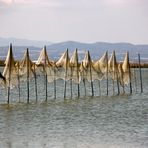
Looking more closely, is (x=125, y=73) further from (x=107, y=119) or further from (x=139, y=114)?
(x=107, y=119)

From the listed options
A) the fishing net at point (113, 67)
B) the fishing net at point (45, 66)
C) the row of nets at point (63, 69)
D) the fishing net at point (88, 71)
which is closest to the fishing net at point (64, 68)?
the row of nets at point (63, 69)

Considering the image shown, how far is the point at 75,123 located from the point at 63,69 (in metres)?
21.1

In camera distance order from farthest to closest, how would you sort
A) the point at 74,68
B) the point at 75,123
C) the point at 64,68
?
the point at 74,68, the point at 64,68, the point at 75,123

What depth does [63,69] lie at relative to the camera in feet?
220

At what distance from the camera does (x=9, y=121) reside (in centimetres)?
4694

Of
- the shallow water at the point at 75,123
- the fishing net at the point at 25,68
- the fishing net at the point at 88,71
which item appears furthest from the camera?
the fishing net at the point at 88,71

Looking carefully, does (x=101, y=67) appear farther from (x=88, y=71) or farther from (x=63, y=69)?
(x=63, y=69)

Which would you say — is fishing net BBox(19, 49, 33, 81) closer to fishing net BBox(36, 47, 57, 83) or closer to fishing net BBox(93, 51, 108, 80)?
fishing net BBox(36, 47, 57, 83)

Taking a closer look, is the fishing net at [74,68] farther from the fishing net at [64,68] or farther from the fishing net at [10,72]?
the fishing net at [10,72]

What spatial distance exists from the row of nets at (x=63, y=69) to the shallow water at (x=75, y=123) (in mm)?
2621

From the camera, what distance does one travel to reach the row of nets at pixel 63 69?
58.6 meters

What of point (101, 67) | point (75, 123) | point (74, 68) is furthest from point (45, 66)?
point (75, 123)

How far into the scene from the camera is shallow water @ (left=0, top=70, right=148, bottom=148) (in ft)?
119

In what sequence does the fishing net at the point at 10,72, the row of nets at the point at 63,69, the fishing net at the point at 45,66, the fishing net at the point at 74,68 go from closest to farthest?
the fishing net at the point at 10,72, the row of nets at the point at 63,69, the fishing net at the point at 45,66, the fishing net at the point at 74,68
